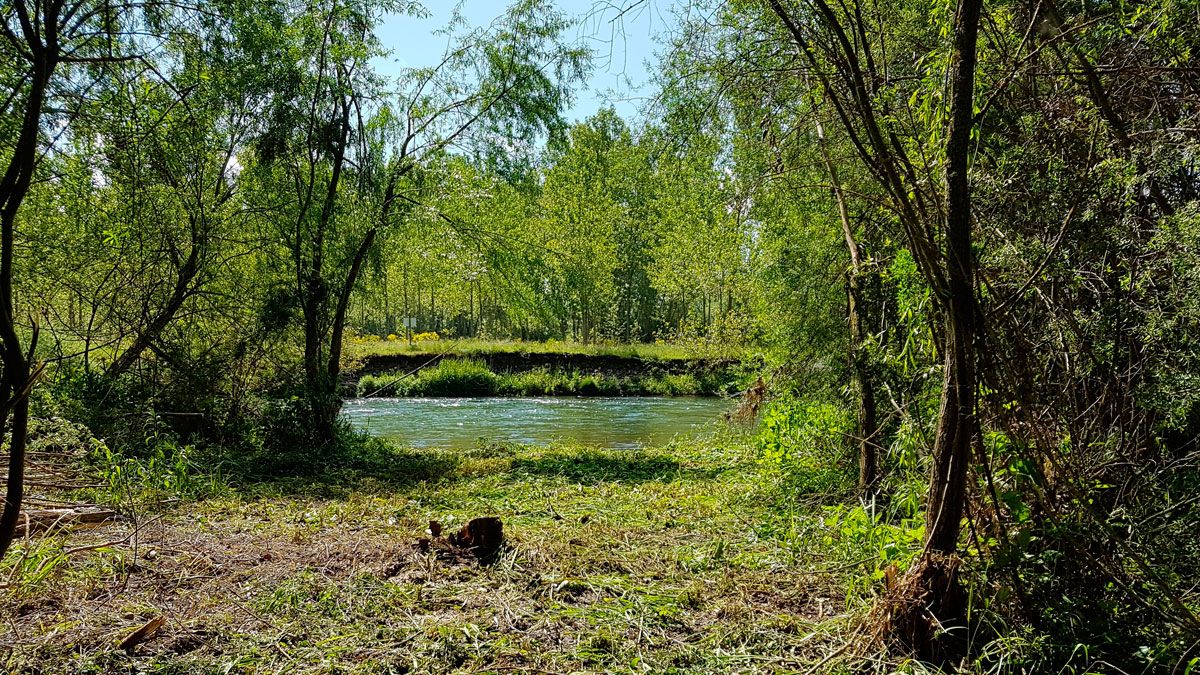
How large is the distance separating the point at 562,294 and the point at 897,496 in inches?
270

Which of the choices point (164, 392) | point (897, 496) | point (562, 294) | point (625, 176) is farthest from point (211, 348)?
point (625, 176)

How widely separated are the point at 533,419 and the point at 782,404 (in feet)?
27.5

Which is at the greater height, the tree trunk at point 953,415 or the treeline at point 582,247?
the treeline at point 582,247

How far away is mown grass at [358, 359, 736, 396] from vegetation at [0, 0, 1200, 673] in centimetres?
1107

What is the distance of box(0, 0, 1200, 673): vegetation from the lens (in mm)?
2465

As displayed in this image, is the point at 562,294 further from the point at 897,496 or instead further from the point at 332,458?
the point at 897,496

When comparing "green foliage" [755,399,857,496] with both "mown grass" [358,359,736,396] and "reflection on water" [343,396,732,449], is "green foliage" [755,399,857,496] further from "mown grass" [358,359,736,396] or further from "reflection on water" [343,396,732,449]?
"mown grass" [358,359,736,396]

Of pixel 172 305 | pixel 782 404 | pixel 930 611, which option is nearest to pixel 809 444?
pixel 782 404

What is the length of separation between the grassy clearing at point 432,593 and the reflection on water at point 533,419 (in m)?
6.20

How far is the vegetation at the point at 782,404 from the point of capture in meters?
2.46

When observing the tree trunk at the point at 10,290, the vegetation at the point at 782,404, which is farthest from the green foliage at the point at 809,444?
the tree trunk at the point at 10,290

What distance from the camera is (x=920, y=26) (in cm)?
382

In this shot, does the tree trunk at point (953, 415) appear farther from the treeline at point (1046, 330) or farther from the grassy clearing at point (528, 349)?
the grassy clearing at point (528, 349)

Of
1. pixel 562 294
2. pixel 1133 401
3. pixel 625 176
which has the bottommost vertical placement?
pixel 1133 401
